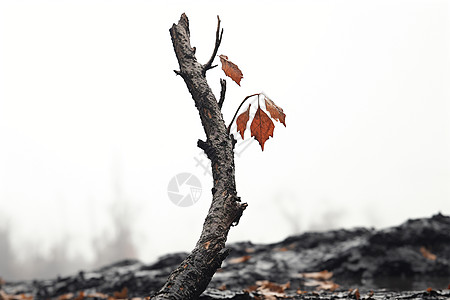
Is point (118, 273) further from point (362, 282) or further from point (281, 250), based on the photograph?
point (362, 282)

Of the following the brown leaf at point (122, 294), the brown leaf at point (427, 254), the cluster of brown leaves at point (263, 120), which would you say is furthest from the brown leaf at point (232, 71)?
the brown leaf at point (427, 254)

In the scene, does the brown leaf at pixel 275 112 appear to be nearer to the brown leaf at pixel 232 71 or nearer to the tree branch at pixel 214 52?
the brown leaf at pixel 232 71

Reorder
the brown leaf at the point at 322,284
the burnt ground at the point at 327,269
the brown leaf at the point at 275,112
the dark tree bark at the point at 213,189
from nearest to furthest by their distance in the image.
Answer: the dark tree bark at the point at 213,189 < the brown leaf at the point at 275,112 < the brown leaf at the point at 322,284 < the burnt ground at the point at 327,269

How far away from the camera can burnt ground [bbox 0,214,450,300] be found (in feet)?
10.1

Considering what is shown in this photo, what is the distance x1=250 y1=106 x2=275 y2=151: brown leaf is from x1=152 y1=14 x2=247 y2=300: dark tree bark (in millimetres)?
109

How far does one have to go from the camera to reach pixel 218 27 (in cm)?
151

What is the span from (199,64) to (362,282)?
244cm

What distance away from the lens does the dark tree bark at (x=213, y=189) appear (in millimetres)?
1256

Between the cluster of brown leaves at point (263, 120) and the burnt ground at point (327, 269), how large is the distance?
4.82 feet

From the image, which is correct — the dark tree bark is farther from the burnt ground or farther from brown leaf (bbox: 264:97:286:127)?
the burnt ground

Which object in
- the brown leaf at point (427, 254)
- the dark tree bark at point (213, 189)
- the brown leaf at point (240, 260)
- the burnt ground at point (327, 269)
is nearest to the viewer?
the dark tree bark at point (213, 189)

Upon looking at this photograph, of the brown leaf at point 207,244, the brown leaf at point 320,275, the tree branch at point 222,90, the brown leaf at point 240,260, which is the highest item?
the tree branch at point 222,90

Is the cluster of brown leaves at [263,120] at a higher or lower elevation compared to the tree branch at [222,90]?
lower

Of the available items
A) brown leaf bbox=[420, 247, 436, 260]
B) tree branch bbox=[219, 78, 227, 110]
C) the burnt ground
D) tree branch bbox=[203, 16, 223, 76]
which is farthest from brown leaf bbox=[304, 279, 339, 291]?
tree branch bbox=[203, 16, 223, 76]
